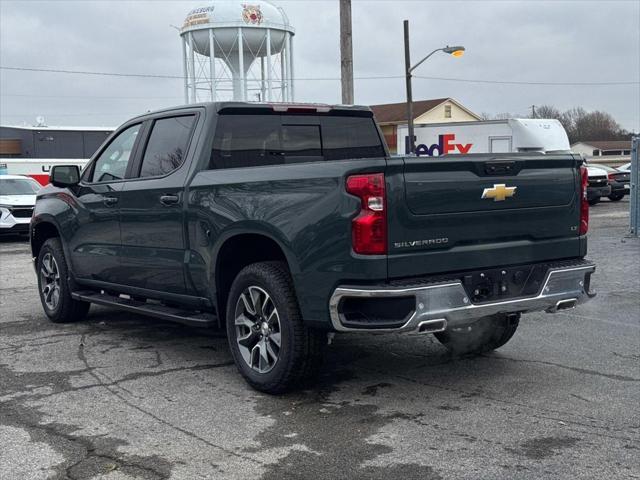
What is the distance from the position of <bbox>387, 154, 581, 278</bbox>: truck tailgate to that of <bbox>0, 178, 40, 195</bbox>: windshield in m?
16.6

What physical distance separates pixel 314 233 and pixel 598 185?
2547 cm

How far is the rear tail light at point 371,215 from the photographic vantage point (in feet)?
15.2

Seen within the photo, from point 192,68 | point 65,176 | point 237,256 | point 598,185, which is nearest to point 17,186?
point 65,176

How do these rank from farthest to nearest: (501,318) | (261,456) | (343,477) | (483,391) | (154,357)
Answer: (154,357) < (501,318) < (483,391) < (261,456) < (343,477)

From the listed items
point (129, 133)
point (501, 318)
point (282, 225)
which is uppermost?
point (129, 133)

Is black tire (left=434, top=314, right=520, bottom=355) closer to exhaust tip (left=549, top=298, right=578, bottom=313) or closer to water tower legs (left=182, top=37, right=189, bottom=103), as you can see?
exhaust tip (left=549, top=298, right=578, bottom=313)

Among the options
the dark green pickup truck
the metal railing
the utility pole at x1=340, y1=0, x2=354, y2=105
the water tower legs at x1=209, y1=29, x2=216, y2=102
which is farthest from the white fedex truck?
the dark green pickup truck

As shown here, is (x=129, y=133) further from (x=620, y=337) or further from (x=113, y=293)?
(x=620, y=337)

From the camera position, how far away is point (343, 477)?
399 centimetres

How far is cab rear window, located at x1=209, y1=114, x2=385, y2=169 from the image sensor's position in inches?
242

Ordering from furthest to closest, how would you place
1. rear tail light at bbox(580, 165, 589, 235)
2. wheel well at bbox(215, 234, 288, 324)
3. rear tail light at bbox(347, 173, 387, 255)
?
rear tail light at bbox(580, 165, 589, 235) < wheel well at bbox(215, 234, 288, 324) < rear tail light at bbox(347, 173, 387, 255)

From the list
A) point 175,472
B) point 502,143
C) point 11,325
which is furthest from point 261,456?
point 502,143

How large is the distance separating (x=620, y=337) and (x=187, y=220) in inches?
157

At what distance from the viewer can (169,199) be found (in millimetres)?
6055
